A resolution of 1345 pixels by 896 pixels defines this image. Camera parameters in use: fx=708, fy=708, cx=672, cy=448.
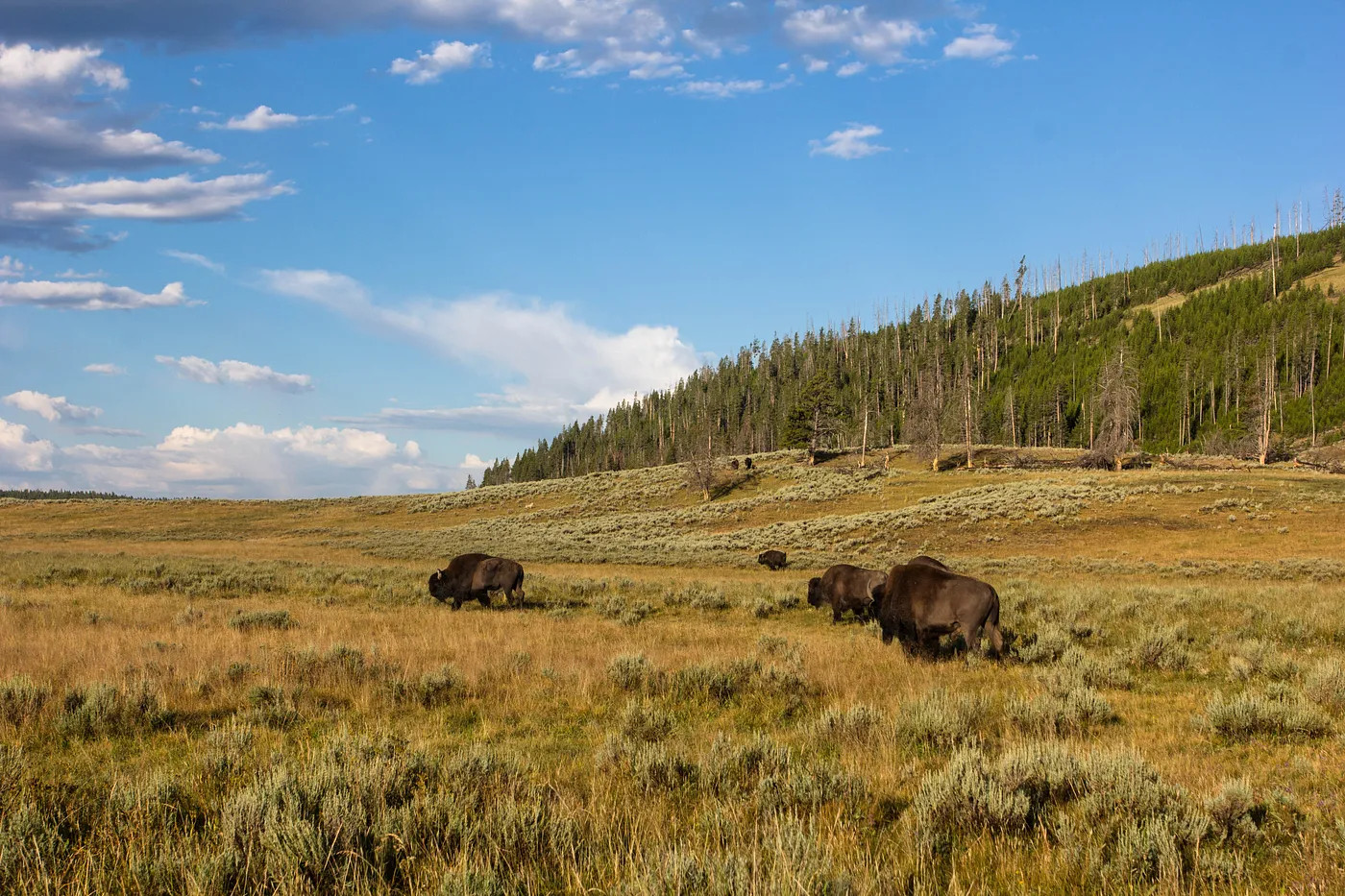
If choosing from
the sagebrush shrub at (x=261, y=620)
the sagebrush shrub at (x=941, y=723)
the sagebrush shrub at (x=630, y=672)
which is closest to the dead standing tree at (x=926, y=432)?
the sagebrush shrub at (x=261, y=620)

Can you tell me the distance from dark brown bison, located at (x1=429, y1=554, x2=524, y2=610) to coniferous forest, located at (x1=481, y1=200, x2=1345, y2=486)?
62.1 m

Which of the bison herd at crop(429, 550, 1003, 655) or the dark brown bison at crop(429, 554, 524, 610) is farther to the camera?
the dark brown bison at crop(429, 554, 524, 610)

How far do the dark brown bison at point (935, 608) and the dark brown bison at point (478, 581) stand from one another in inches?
398

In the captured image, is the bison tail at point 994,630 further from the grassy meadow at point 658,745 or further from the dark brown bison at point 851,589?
the dark brown bison at point 851,589

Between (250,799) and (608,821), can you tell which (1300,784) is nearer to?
(608,821)

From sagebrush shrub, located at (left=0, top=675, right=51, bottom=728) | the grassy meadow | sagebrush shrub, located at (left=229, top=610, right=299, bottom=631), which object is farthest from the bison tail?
sagebrush shrub, located at (left=229, top=610, right=299, bottom=631)

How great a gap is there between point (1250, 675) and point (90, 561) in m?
35.5

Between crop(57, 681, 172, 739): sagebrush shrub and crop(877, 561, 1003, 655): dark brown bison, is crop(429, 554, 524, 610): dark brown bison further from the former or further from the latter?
crop(57, 681, 172, 739): sagebrush shrub

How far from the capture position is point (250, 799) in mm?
4340

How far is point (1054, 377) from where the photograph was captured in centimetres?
13812

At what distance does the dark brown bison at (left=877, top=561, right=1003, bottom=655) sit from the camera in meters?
10.9

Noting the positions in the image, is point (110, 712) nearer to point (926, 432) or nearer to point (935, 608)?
point (935, 608)

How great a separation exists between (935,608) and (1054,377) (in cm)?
14596

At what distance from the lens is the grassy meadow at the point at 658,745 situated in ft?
12.9
